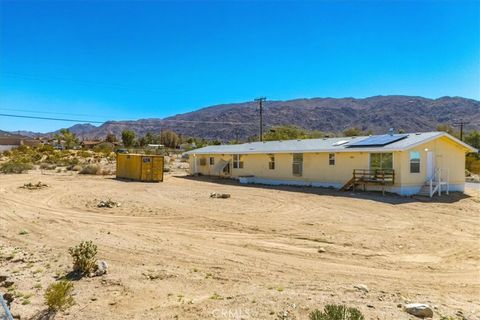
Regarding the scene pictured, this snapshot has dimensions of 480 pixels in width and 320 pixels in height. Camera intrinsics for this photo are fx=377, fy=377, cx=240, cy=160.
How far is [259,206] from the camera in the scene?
15508 mm

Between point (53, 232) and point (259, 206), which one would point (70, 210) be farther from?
point (259, 206)

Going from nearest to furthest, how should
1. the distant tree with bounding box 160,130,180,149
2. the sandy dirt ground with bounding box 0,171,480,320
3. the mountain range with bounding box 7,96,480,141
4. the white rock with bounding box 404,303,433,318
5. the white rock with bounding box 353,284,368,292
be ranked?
the white rock with bounding box 404,303,433,318
the sandy dirt ground with bounding box 0,171,480,320
the white rock with bounding box 353,284,368,292
the distant tree with bounding box 160,130,180,149
the mountain range with bounding box 7,96,480,141

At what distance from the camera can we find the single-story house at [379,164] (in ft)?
62.3

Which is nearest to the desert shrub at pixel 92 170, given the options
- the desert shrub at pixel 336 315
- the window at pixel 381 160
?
the window at pixel 381 160

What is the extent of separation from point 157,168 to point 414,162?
17102 mm

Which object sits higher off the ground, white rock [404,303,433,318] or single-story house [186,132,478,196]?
single-story house [186,132,478,196]

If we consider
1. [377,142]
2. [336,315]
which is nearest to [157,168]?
[377,142]

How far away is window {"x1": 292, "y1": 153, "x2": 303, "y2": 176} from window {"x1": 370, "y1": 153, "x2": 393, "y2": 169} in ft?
16.5

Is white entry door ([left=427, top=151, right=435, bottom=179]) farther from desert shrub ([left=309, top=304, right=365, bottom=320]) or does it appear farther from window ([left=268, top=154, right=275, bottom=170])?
desert shrub ([left=309, top=304, right=365, bottom=320])

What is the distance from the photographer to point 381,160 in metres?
19.7

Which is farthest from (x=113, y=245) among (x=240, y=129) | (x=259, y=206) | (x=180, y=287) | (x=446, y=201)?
(x=240, y=129)

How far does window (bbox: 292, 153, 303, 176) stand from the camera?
79.1 ft

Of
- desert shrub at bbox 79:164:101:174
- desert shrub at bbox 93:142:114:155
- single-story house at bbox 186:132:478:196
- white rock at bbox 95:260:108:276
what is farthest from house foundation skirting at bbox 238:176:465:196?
desert shrub at bbox 93:142:114:155

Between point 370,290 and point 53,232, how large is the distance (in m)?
8.46
